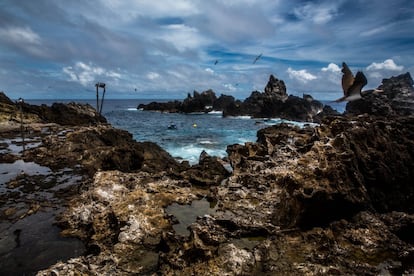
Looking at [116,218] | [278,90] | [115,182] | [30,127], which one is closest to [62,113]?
[30,127]

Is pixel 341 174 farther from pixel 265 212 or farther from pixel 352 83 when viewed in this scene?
pixel 352 83

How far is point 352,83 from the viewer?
7.41 m

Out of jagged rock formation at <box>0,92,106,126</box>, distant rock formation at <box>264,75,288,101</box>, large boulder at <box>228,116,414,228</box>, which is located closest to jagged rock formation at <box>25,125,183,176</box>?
large boulder at <box>228,116,414,228</box>

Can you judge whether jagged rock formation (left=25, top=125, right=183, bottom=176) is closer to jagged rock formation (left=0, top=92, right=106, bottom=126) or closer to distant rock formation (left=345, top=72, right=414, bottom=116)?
jagged rock formation (left=0, top=92, right=106, bottom=126)

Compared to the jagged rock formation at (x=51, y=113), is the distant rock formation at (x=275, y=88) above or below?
above

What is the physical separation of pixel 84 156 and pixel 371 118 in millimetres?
18361

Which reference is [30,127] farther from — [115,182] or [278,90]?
[278,90]

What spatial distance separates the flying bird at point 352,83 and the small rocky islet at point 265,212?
110 inches

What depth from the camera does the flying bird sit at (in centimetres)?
729

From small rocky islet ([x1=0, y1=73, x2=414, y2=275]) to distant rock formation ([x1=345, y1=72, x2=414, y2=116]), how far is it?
3395cm

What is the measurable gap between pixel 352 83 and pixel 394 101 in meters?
46.3

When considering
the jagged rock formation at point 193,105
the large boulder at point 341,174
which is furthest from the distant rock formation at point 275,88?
the large boulder at point 341,174

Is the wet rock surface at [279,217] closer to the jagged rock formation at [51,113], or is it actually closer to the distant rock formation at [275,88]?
the jagged rock formation at [51,113]

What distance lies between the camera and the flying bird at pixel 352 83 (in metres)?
7.29
